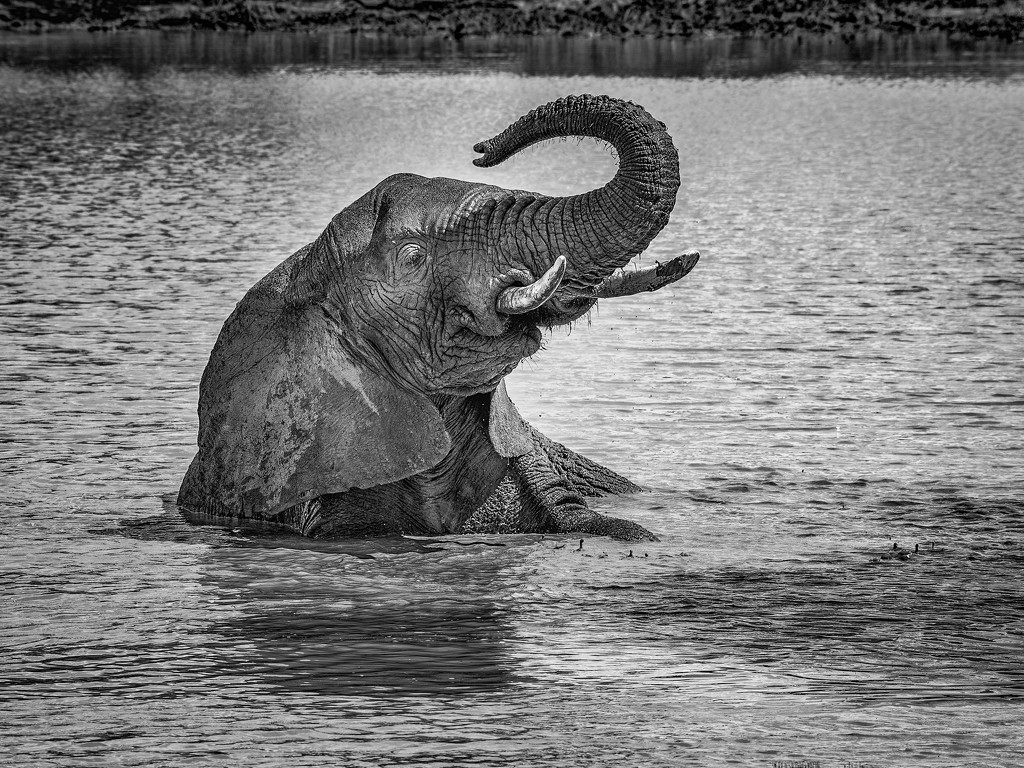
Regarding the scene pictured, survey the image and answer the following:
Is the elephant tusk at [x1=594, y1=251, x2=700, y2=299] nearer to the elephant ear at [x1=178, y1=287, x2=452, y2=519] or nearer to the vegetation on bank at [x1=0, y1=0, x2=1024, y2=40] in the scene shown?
the elephant ear at [x1=178, y1=287, x2=452, y2=519]

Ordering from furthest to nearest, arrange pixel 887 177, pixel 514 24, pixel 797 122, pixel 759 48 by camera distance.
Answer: pixel 514 24
pixel 759 48
pixel 797 122
pixel 887 177

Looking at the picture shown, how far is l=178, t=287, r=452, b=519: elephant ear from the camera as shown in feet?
29.7

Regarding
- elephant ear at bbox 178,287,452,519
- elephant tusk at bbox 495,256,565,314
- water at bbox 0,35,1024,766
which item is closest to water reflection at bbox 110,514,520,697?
water at bbox 0,35,1024,766

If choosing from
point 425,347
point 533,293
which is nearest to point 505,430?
point 425,347

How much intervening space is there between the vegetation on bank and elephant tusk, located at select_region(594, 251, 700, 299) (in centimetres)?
6280

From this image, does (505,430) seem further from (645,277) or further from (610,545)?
(645,277)

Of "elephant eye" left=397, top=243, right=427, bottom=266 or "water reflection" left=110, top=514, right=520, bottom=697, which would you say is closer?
"water reflection" left=110, top=514, right=520, bottom=697

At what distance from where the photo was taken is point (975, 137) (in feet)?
111

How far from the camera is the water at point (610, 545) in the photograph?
679 cm

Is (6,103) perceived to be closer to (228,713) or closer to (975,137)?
(975,137)

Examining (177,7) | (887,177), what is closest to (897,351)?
(887,177)

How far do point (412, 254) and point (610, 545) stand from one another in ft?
5.75

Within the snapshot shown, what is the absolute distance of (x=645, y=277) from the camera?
886 cm

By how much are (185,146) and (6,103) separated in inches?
407
